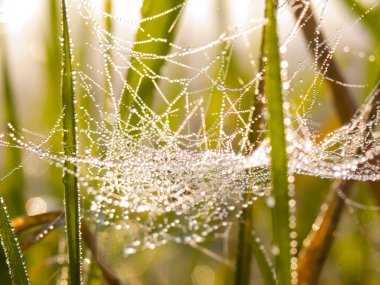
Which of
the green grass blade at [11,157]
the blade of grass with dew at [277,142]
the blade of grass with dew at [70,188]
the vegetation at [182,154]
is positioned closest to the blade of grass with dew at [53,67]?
the vegetation at [182,154]

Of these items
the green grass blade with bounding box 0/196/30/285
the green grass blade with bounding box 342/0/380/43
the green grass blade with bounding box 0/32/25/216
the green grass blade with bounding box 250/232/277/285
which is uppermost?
the green grass blade with bounding box 342/0/380/43

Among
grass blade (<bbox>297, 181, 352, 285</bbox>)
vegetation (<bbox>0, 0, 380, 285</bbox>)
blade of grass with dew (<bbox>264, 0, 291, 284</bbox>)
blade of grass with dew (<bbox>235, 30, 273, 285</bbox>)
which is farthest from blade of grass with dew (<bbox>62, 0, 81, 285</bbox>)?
grass blade (<bbox>297, 181, 352, 285</bbox>)

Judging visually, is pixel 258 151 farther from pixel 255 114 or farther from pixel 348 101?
pixel 348 101

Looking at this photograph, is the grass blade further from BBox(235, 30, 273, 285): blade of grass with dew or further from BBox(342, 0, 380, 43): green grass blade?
BBox(342, 0, 380, 43): green grass blade

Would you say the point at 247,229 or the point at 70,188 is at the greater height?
the point at 70,188

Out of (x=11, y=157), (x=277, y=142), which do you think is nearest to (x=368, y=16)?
(x=277, y=142)

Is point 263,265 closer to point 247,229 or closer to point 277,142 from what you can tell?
point 247,229
